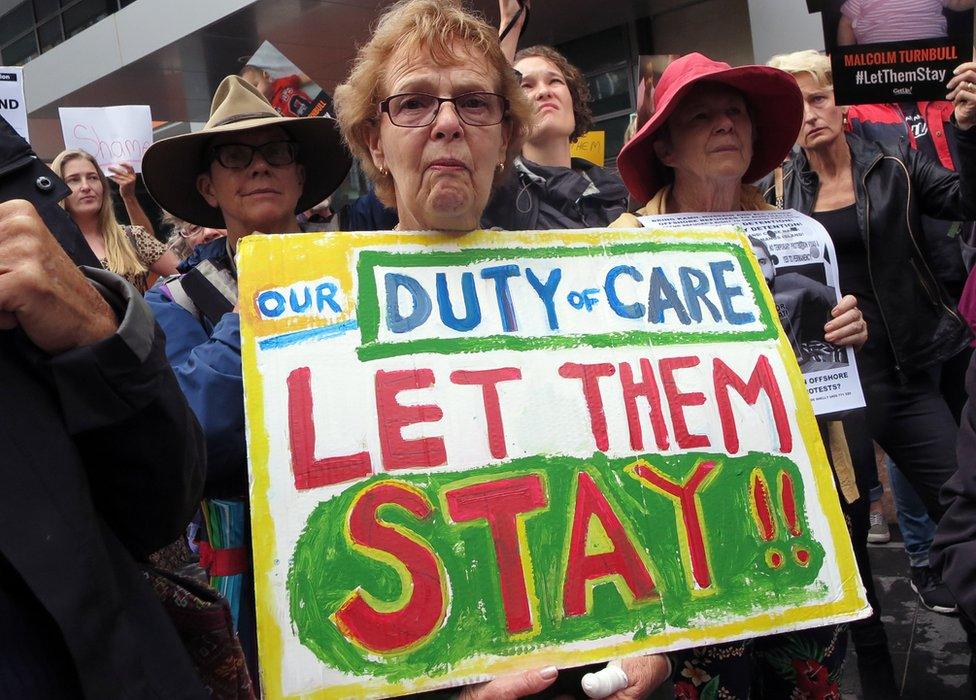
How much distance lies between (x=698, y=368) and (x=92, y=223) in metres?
3.72

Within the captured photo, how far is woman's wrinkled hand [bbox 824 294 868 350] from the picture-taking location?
207cm

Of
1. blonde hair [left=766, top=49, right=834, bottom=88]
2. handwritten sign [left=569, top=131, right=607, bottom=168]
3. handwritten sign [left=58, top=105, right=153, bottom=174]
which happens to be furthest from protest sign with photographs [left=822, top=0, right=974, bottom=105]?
handwritten sign [left=58, top=105, right=153, bottom=174]

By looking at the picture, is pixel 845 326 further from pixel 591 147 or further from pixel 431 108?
pixel 591 147

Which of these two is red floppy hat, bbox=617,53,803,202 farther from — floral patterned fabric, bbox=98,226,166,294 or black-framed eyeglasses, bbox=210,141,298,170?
floral patterned fabric, bbox=98,226,166,294

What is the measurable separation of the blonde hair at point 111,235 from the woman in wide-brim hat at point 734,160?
9.15ft

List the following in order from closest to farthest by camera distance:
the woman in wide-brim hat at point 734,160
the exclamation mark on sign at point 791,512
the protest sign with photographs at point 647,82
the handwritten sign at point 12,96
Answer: the exclamation mark on sign at point 791,512 → the woman in wide-brim hat at point 734,160 → the protest sign with photographs at point 647,82 → the handwritten sign at point 12,96

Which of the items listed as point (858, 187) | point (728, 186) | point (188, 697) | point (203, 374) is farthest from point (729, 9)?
point (188, 697)

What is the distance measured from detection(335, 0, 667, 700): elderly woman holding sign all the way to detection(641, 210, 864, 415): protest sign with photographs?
548 mm

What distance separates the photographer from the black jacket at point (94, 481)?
965mm

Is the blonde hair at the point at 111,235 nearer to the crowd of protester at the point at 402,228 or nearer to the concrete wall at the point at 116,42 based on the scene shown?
the crowd of protester at the point at 402,228

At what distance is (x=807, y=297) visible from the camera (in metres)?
2.07

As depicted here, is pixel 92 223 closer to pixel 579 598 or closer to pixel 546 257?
pixel 546 257

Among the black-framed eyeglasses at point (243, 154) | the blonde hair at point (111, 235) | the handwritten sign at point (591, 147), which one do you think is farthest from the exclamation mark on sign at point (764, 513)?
the blonde hair at point (111, 235)

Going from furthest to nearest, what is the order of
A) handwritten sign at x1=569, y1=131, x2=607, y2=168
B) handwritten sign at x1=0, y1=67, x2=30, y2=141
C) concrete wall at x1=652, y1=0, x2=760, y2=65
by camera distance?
concrete wall at x1=652, y1=0, x2=760, y2=65 → handwritten sign at x1=569, y1=131, x2=607, y2=168 → handwritten sign at x1=0, y1=67, x2=30, y2=141
